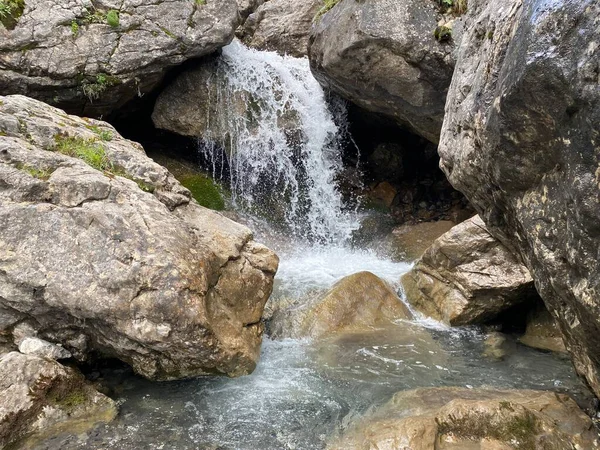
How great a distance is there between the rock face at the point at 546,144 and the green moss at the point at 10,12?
373 inches

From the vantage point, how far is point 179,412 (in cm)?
562

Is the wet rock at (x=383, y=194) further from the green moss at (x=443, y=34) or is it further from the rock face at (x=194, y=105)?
the green moss at (x=443, y=34)

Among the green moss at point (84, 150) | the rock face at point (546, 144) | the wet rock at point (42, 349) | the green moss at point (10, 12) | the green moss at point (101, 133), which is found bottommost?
the wet rock at point (42, 349)

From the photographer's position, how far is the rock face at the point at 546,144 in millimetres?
3053

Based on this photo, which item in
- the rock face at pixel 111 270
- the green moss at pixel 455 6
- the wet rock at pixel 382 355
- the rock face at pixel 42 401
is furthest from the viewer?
the green moss at pixel 455 6

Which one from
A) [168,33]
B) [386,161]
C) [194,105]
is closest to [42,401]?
[168,33]

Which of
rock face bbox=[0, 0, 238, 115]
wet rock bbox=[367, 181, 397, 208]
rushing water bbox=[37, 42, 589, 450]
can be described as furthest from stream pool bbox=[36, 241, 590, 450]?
rock face bbox=[0, 0, 238, 115]

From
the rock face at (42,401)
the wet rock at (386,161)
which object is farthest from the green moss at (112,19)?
the rock face at (42,401)

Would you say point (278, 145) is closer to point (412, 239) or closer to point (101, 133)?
point (412, 239)

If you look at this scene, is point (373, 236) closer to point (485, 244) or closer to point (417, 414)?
point (485, 244)

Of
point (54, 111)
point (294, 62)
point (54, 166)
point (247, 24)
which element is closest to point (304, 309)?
point (54, 166)

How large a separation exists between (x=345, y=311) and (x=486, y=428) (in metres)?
4.06

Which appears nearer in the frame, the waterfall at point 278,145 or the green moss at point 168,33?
the green moss at point 168,33

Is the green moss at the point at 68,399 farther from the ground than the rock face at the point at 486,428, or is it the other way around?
the rock face at the point at 486,428
